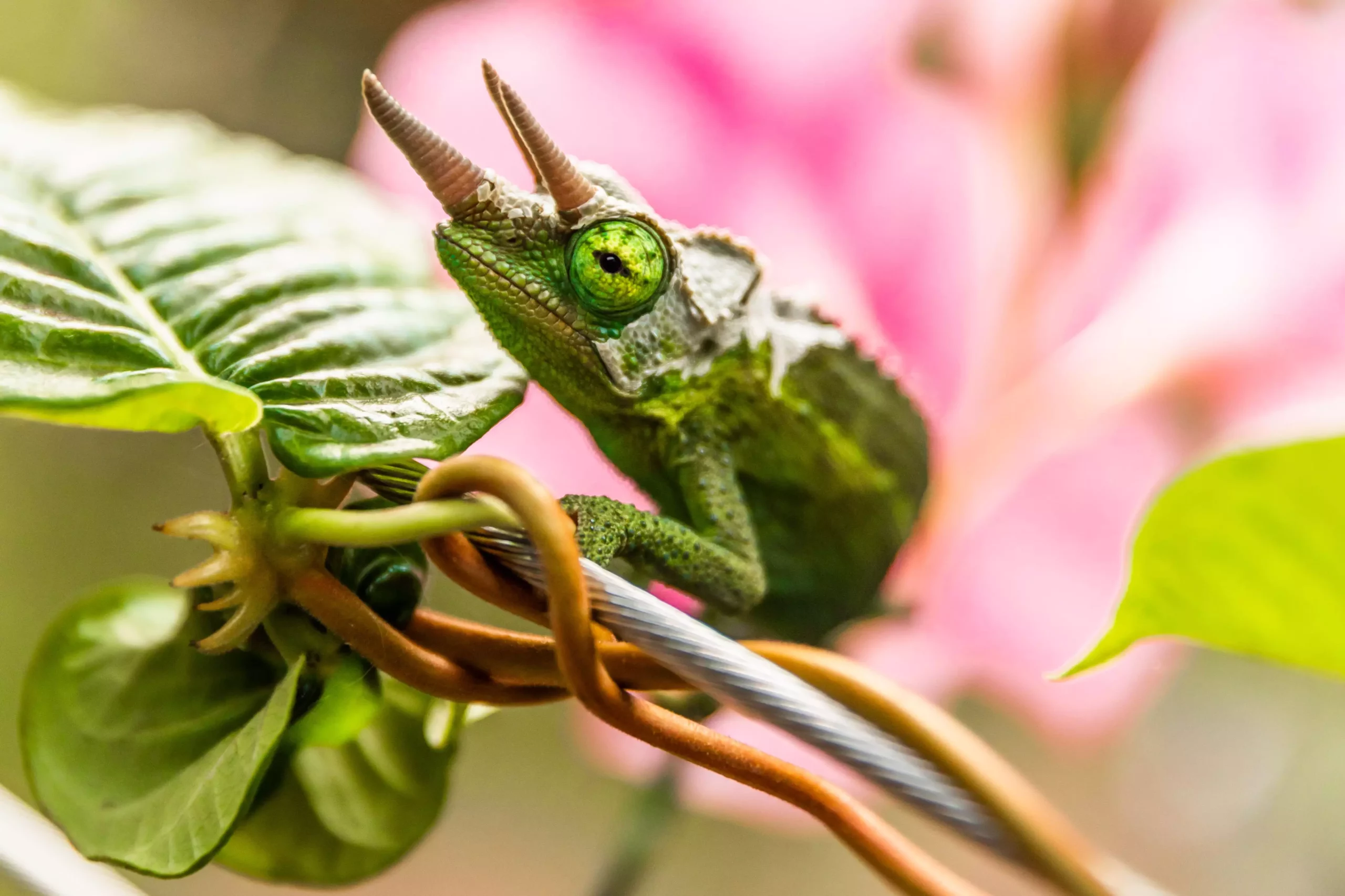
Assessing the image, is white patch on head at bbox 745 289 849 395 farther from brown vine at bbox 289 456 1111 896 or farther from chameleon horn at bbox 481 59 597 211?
brown vine at bbox 289 456 1111 896

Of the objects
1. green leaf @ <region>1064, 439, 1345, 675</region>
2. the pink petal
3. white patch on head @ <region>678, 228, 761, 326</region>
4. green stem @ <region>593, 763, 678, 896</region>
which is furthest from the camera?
the pink petal

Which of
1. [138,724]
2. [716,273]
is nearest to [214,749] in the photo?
[138,724]

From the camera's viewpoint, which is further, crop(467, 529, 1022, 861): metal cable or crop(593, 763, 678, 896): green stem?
crop(593, 763, 678, 896): green stem

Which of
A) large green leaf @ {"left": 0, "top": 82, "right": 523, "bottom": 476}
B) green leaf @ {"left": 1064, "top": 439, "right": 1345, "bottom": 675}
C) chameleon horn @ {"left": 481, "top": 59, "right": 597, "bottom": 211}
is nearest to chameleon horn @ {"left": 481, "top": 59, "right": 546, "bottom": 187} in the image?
chameleon horn @ {"left": 481, "top": 59, "right": 597, "bottom": 211}

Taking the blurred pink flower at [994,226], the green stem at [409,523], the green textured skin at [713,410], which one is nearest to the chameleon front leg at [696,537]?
the green textured skin at [713,410]

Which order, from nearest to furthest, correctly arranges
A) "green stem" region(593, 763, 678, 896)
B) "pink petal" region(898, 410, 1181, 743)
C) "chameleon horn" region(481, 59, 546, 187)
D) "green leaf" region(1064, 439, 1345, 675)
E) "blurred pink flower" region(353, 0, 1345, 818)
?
"green leaf" region(1064, 439, 1345, 675) < "chameleon horn" region(481, 59, 546, 187) < "green stem" region(593, 763, 678, 896) < "blurred pink flower" region(353, 0, 1345, 818) < "pink petal" region(898, 410, 1181, 743)

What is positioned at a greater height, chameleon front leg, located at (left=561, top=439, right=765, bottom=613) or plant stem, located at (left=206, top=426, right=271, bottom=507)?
chameleon front leg, located at (left=561, top=439, right=765, bottom=613)

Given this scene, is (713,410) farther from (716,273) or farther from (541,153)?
(541,153)
